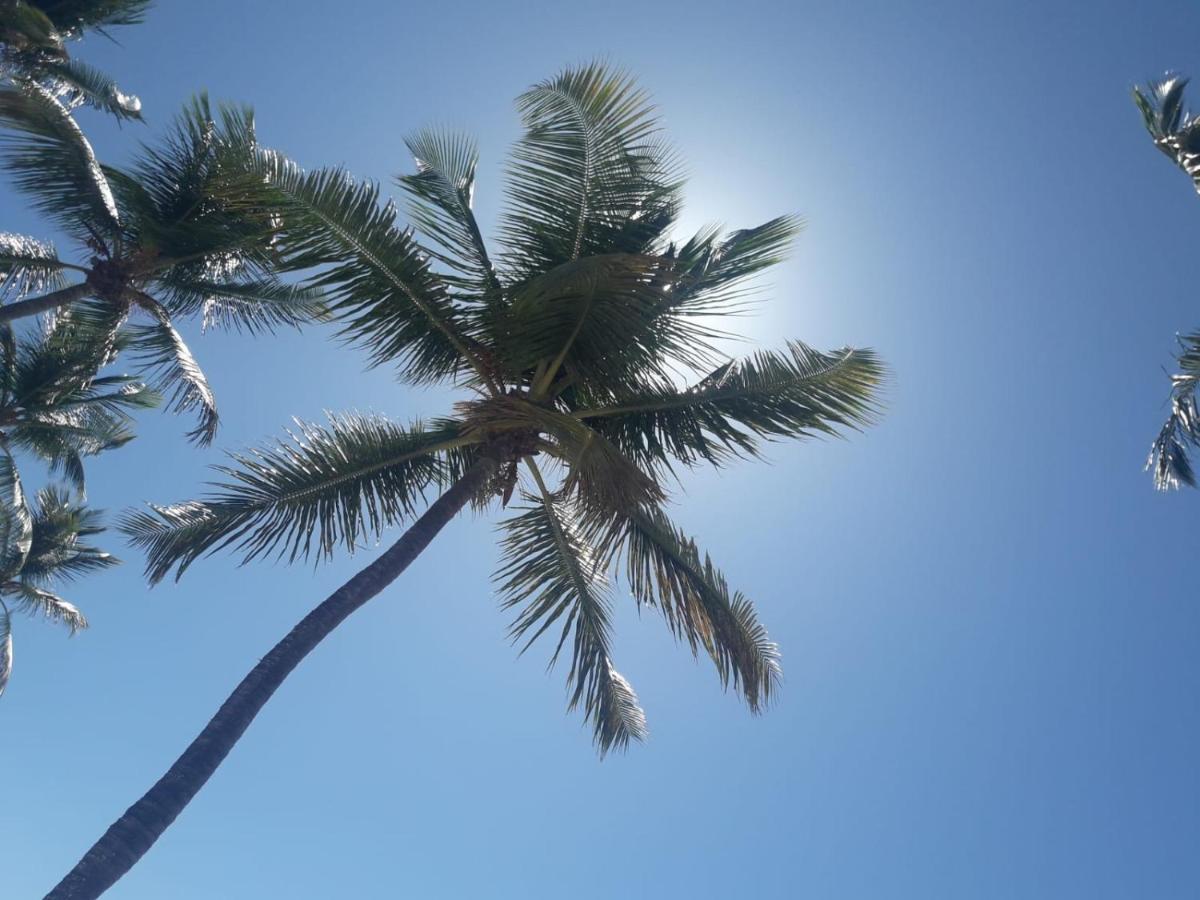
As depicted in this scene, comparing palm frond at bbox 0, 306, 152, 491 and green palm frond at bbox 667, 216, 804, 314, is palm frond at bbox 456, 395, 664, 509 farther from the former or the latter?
palm frond at bbox 0, 306, 152, 491

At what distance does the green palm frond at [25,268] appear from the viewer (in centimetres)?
1332

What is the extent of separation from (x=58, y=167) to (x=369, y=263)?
6.15m

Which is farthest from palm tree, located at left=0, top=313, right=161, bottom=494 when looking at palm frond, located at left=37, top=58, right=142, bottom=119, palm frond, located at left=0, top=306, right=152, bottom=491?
palm frond, located at left=37, top=58, right=142, bottom=119

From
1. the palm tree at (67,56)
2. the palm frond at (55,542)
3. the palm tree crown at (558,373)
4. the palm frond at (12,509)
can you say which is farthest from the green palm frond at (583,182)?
the palm frond at (55,542)

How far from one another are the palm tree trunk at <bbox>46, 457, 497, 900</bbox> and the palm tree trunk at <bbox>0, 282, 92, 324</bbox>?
6950 mm

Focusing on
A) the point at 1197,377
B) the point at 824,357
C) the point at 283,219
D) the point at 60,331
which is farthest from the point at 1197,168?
the point at 60,331

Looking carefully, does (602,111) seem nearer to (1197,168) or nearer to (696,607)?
(696,607)

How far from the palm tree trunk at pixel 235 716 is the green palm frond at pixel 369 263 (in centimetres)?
140

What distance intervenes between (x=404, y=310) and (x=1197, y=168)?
7878 millimetres

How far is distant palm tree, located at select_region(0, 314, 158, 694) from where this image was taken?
55.8 feet

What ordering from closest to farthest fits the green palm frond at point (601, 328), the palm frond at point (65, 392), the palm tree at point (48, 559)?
the green palm frond at point (601, 328) → the palm frond at point (65, 392) → the palm tree at point (48, 559)

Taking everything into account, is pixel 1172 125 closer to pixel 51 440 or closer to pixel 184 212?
pixel 184 212

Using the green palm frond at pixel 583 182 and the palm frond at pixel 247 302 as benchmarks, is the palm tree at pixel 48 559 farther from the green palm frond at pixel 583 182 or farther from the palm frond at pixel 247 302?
the green palm frond at pixel 583 182

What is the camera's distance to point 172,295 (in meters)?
13.8
